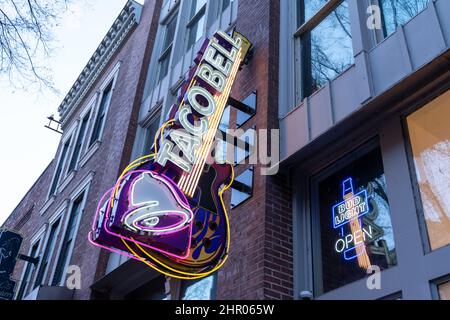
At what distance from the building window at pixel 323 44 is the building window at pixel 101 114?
8.85 meters

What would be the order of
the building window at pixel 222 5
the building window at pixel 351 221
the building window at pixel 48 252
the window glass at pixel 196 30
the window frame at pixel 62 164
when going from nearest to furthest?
the building window at pixel 351 221 → the building window at pixel 222 5 → the window glass at pixel 196 30 → the building window at pixel 48 252 → the window frame at pixel 62 164

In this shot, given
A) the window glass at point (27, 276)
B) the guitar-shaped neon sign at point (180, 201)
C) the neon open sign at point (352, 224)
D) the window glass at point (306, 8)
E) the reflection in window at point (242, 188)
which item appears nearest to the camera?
the neon open sign at point (352, 224)

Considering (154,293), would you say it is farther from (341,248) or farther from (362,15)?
(362,15)

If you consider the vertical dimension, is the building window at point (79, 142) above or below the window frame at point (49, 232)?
above

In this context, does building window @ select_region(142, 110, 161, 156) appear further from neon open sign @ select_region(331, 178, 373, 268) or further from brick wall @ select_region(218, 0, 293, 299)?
neon open sign @ select_region(331, 178, 373, 268)

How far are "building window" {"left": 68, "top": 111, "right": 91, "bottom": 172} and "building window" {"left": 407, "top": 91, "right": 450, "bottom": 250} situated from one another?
526 inches

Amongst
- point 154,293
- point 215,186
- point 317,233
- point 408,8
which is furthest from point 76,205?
point 408,8

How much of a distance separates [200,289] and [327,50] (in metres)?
4.23

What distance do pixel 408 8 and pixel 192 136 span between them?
332 cm

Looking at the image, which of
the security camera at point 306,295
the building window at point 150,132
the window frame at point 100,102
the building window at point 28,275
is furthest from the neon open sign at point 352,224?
the building window at point 28,275

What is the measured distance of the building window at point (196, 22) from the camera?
12.5 m

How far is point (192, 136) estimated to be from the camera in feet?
23.2

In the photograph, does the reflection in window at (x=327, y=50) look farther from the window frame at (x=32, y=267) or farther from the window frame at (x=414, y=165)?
the window frame at (x=32, y=267)

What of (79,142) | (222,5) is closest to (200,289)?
(222,5)
